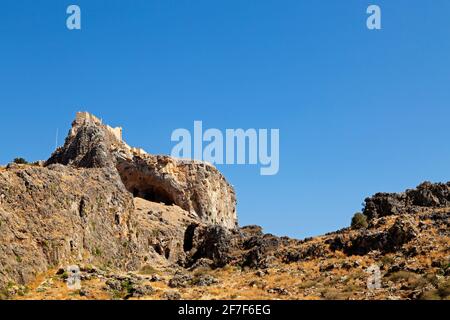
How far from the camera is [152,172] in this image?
90188 mm

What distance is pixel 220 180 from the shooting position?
105 m

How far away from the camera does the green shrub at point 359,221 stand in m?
58.6

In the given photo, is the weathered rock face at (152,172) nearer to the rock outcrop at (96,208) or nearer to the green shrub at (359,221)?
the rock outcrop at (96,208)

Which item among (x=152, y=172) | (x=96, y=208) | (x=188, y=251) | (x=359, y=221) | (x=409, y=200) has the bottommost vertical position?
(x=188, y=251)

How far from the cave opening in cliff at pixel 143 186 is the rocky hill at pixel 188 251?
1771cm

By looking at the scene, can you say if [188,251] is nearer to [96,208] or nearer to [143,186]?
[96,208]

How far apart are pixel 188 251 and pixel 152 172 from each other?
2425cm

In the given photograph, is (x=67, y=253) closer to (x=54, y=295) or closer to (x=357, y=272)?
(x=54, y=295)

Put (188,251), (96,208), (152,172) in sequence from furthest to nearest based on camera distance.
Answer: (152,172), (188,251), (96,208)

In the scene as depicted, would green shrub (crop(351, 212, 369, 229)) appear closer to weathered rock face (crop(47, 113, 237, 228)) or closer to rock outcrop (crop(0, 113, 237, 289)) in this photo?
rock outcrop (crop(0, 113, 237, 289))

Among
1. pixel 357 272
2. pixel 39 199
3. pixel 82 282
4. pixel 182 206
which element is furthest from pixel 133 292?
pixel 182 206

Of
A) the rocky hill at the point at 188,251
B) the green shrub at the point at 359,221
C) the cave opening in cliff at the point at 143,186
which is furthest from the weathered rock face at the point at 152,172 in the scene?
the green shrub at the point at 359,221

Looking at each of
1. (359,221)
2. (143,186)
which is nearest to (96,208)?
(359,221)
